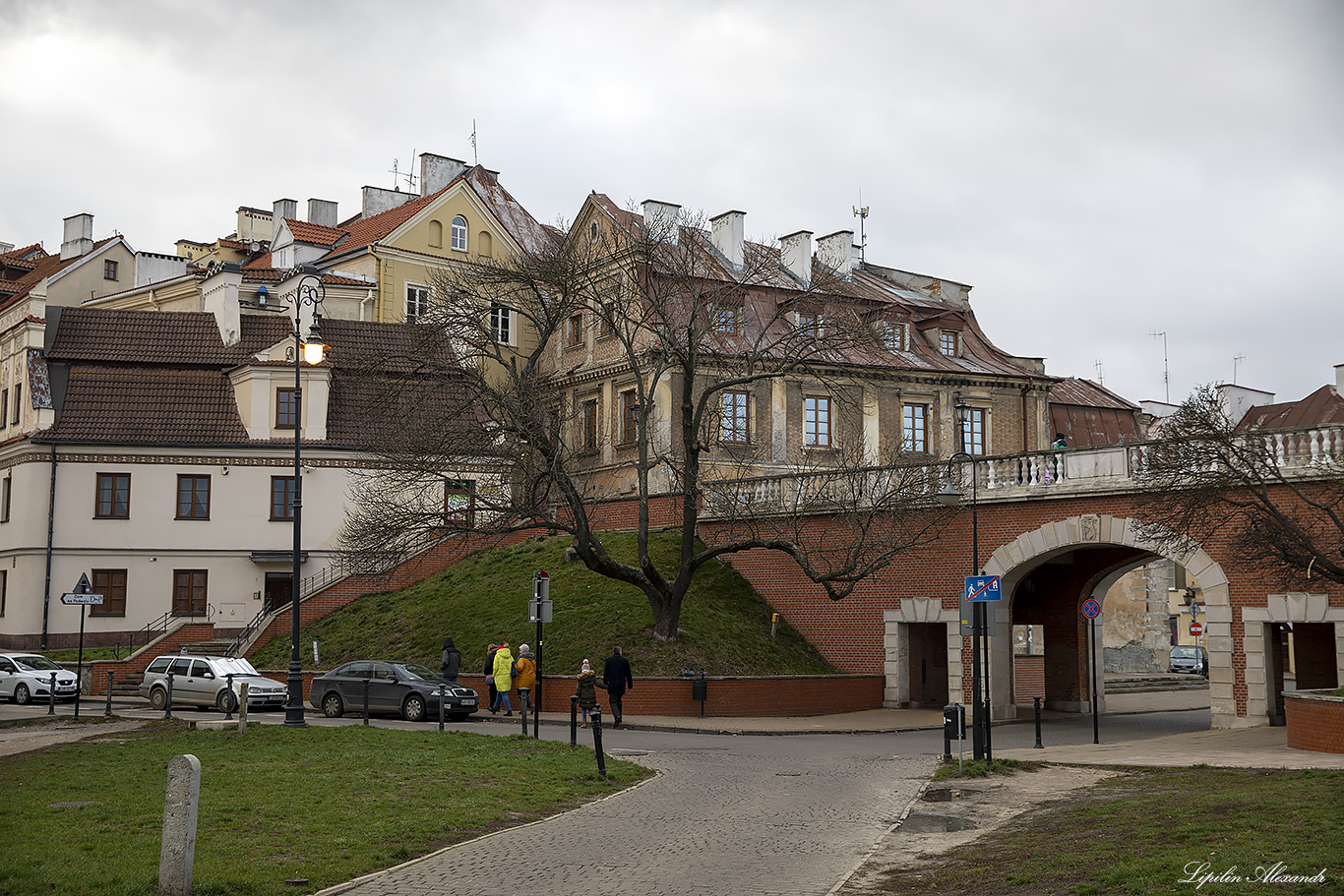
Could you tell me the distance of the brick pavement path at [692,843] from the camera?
35.0 feet

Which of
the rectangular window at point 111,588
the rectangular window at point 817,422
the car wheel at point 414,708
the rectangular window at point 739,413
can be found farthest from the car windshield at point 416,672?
the rectangular window at point 817,422

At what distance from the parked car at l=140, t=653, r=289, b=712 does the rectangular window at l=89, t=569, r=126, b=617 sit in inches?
432

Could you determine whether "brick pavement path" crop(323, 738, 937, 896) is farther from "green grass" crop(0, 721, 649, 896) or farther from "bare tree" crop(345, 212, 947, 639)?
"bare tree" crop(345, 212, 947, 639)

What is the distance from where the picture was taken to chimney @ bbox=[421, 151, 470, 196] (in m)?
62.7

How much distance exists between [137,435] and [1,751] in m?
26.4

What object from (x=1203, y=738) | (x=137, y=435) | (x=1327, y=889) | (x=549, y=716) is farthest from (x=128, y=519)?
(x=1327, y=889)

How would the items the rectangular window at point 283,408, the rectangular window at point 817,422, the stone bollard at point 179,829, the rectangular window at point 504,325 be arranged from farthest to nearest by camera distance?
the rectangular window at point 504,325, the rectangular window at point 817,422, the rectangular window at point 283,408, the stone bollard at point 179,829

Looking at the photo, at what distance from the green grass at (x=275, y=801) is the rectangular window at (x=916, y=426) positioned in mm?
31063

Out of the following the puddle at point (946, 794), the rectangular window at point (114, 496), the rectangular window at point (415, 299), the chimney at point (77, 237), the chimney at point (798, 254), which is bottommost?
the puddle at point (946, 794)

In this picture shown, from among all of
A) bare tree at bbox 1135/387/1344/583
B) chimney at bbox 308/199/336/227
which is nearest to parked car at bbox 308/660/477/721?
bare tree at bbox 1135/387/1344/583

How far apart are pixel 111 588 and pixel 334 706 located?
706 inches

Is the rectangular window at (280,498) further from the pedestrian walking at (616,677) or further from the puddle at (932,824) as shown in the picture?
the puddle at (932,824)

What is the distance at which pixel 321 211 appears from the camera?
67.6 meters

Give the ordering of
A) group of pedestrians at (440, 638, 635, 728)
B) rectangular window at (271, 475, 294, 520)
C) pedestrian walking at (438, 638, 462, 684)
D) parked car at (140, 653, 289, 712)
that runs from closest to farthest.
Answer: group of pedestrians at (440, 638, 635, 728)
pedestrian walking at (438, 638, 462, 684)
parked car at (140, 653, 289, 712)
rectangular window at (271, 475, 294, 520)
